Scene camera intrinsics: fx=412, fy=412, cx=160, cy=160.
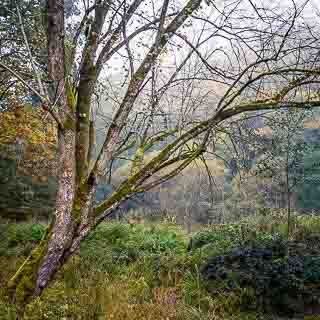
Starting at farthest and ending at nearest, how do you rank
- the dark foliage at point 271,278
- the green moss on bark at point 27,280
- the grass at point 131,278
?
1. the dark foliage at point 271,278
2. the grass at point 131,278
3. the green moss on bark at point 27,280

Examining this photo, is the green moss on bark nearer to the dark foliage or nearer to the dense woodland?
the dense woodland

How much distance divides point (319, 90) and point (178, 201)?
2500 cm

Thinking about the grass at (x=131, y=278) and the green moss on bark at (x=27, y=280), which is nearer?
the green moss on bark at (x=27, y=280)

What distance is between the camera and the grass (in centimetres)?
463

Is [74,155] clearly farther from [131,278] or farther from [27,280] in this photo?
[131,278]

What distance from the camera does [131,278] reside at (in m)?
7.14

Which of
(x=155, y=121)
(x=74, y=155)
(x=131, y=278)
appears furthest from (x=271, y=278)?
(x=74, y=155)

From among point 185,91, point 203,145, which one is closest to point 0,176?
point 185,91

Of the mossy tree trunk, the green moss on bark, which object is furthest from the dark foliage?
the green moss on bark

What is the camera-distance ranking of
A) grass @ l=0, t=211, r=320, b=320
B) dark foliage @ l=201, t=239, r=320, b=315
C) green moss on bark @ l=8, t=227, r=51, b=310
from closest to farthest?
1. green moss on bark @ l=8, t=227, r=51, b=310
2. grass @ l=0, t=211, r=320, b=320
3. dark foliage @ l=201, t=239, r=320, b=315

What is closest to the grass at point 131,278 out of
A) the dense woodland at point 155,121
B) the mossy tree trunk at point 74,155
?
the dense woodland at point 155,121

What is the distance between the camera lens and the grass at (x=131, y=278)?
4.63 meters

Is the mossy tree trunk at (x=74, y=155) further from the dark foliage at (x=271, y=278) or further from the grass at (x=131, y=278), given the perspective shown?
the dark foliage at (x=271, y=278)

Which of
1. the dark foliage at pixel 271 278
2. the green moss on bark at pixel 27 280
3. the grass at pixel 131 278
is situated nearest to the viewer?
the green moss on bark at pixel 27 280
